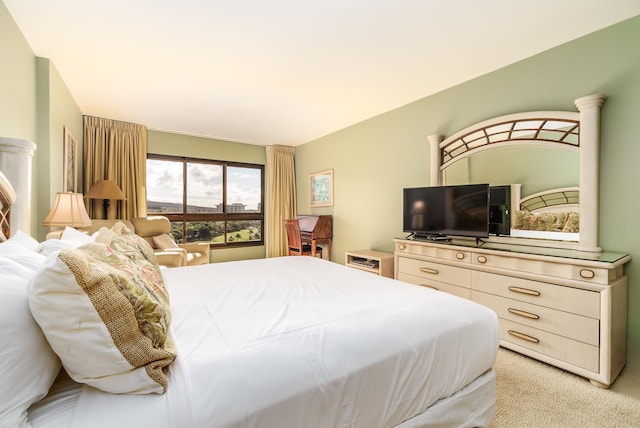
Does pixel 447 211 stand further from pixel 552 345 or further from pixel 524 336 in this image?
pixel 552 345

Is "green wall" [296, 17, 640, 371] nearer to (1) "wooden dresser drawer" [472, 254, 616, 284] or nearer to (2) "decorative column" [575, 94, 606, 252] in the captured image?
(2) "decorative column" [575, 94, 606, 252]

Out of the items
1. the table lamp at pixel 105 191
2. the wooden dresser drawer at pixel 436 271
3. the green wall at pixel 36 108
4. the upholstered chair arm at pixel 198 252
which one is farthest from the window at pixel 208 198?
the wooden dresser drawer at pixel 436 271

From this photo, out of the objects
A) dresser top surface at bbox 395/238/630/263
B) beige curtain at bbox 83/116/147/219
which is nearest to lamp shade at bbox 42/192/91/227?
beige curtain at bbox 83/116/147/219

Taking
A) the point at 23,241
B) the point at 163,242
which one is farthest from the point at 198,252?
the point at 23,241

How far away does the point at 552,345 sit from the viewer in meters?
2.04

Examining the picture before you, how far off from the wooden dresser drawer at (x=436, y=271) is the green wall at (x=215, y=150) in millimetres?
3493

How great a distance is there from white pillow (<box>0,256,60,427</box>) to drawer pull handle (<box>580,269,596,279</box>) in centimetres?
275

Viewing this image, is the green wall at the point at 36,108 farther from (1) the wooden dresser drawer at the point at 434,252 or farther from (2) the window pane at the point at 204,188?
(1) the wooden dresser drawer at the point at 434,252

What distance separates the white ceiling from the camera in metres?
1.93

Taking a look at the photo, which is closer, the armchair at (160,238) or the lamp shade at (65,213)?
the lamp shade at (65,213)

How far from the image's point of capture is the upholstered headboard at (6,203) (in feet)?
4.82

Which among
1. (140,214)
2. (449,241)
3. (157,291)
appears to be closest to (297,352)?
(157,291)

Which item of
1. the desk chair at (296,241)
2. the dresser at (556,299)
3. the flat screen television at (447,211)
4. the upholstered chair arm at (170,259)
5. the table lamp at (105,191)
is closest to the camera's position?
the dresser at (556,299)

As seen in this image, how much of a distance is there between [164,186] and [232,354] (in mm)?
4828
